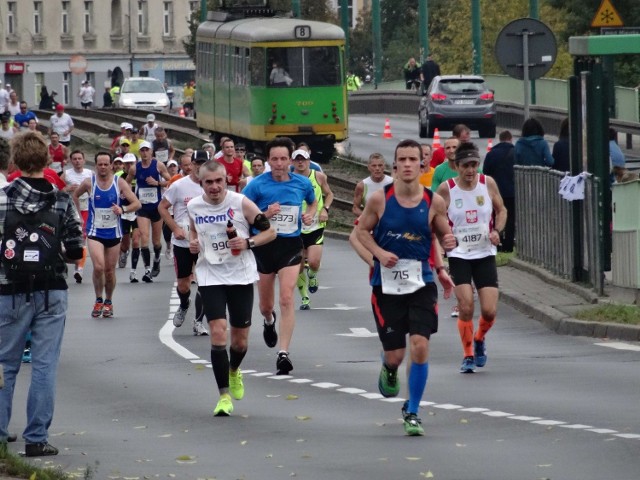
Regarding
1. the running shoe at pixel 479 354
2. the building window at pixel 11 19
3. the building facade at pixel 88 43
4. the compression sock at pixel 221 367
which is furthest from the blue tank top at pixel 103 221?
the building window at pixel 11 19

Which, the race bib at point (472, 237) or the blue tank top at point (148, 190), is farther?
the blue tank top at point (148, 190)

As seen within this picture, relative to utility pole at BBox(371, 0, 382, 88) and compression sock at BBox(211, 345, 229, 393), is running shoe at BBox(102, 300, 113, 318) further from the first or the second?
utility pole at BBox(371, 0, 382, 88)

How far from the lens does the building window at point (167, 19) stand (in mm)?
114625

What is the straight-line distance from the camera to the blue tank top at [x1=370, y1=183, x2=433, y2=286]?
11812 millimetres

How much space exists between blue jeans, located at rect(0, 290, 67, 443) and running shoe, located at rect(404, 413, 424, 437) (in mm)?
2020

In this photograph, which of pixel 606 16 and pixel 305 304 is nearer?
pixel 606 16

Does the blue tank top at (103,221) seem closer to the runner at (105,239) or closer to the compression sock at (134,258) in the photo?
the runner at (105,239)

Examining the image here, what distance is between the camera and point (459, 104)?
51.8 m

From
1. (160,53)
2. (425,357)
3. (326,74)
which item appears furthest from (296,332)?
(160,53)

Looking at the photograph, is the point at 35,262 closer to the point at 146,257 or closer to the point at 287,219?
the point at 287,219

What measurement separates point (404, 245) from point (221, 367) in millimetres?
1685

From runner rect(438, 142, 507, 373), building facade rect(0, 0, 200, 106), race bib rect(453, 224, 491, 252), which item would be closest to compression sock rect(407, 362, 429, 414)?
runner rect(438, 142, 507, 373)

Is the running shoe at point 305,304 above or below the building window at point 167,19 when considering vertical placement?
below

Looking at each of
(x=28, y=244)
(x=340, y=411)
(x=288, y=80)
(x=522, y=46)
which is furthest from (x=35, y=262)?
(x=288, y=80)
